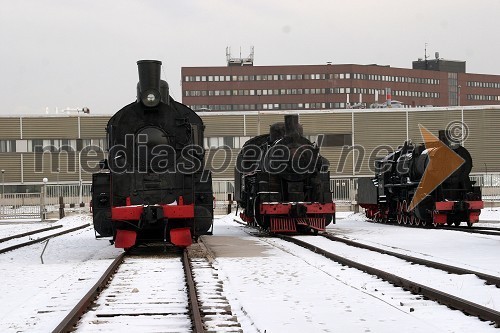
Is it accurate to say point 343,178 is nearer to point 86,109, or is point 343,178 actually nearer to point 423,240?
point 86,109

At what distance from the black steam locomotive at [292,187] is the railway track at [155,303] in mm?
10420

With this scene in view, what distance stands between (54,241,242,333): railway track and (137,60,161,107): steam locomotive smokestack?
4.43 metres

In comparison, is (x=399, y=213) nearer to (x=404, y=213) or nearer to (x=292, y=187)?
(x=404, y=213)

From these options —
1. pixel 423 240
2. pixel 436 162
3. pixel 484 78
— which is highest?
pixel 484 78

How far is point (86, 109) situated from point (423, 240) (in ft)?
199

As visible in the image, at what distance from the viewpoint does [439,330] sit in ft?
26.2

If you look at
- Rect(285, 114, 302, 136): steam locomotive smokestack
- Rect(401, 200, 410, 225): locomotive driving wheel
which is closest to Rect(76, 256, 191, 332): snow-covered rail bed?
Rect(285, 114, 302, 136): steam locomotive smokestack

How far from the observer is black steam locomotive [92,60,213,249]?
57.1 feet

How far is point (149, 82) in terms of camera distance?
1764 cm

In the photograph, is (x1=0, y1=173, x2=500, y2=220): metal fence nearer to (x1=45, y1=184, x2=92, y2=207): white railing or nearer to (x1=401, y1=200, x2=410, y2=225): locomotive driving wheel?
(x1=45, y1=184, x2=92, y2=207): white railing

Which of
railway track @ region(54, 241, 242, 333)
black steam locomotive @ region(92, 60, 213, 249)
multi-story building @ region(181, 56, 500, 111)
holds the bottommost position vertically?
railway track @ region(54, 241, 242, 333)

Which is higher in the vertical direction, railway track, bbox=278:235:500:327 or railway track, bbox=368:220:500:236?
railway track, bbox=278:235:500:327

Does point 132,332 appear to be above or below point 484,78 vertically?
below

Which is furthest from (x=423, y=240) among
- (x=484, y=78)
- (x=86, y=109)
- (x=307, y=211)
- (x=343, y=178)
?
(x=484, y=78)
